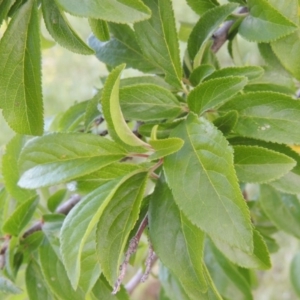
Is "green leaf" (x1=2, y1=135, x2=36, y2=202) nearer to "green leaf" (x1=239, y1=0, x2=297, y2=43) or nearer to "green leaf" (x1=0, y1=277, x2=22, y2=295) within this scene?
"green leaf" (x1=0, y1=277, x2=22, y2=295)

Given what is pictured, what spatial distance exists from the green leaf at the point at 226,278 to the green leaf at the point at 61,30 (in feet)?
1.38

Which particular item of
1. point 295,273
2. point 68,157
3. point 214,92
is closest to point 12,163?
point 68,157

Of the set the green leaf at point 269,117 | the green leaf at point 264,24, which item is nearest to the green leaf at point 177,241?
the green leaf at point 269,117

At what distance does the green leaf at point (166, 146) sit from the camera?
44 centimetres

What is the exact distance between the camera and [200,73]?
0.54m

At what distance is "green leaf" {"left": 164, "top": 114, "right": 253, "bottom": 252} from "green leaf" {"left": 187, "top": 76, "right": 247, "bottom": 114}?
3cm

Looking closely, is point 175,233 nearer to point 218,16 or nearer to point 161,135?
point 161,135

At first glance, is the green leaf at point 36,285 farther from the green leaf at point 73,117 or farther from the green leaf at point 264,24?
the green leaf at point 264,24

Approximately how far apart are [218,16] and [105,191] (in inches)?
9.0

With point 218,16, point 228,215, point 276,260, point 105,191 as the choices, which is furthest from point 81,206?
point 276,260

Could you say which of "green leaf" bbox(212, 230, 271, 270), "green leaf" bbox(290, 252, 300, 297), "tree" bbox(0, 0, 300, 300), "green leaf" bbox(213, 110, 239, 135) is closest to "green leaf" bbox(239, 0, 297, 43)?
"tree" bbox(0, 0, 300, 300)

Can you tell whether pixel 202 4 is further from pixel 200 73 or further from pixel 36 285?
pixel 36 285

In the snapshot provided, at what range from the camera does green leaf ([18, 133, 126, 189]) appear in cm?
46

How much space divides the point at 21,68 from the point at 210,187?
206 millimetres
